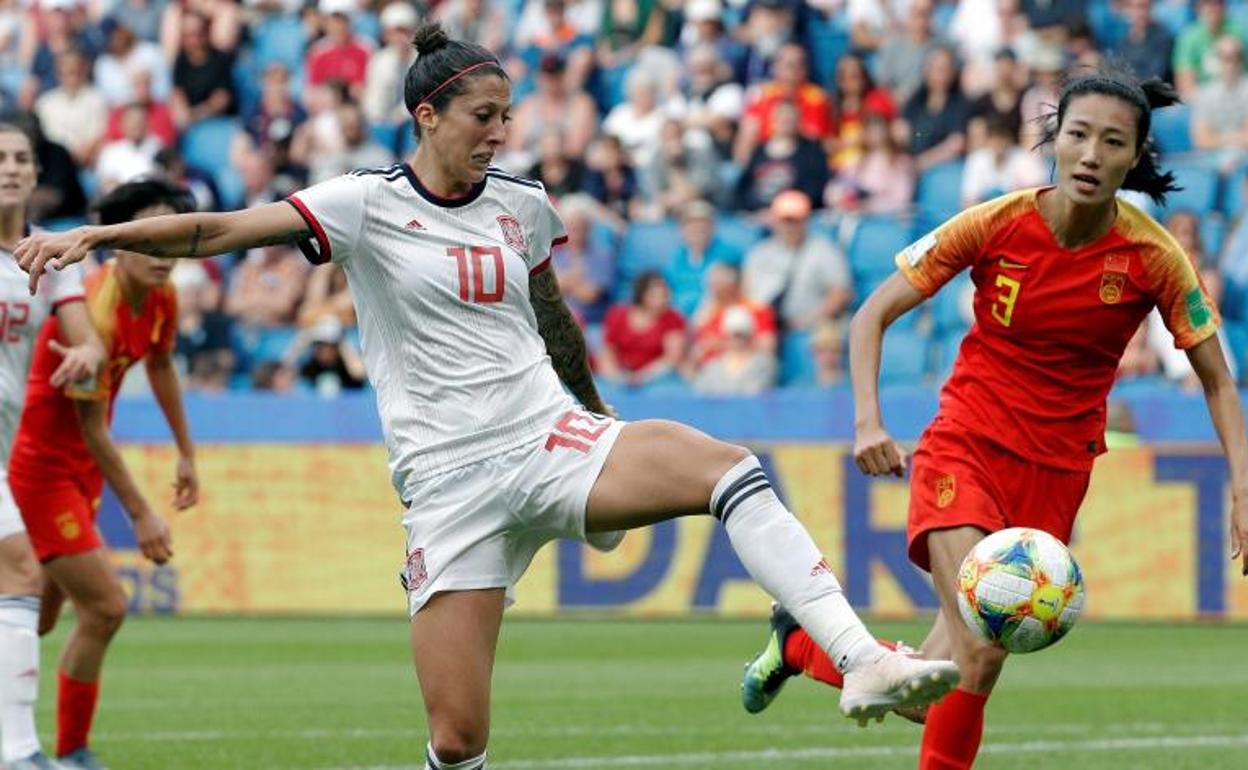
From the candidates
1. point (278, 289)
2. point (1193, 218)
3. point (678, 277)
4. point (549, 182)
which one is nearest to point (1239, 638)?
point (1193, 218)

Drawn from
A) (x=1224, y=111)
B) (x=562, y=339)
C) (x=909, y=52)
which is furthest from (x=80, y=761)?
(x=909, y=52)

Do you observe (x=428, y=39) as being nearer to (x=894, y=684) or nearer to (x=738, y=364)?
(x=894, y=684)

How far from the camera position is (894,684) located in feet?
18.9

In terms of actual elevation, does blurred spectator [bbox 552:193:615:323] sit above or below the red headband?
below

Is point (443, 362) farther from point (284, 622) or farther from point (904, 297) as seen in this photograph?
point (284, 622)

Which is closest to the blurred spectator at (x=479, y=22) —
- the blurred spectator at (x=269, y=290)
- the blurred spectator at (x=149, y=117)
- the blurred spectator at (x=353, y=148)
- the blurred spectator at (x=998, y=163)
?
the blurred spectator at (x=353, y=148)

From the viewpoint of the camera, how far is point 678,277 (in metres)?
18.8

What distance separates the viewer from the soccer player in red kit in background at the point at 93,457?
9219 millimetres

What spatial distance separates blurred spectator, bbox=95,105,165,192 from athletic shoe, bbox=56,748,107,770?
12693 mm

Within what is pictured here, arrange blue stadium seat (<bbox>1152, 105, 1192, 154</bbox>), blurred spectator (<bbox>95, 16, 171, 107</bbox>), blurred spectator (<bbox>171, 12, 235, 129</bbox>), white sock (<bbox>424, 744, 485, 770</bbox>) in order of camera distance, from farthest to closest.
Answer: blurred spectator (<bbox>95, 16, 171, 107</bbox>) → blurred spectator (<bbox>171, 12, 235, 129</bbox>) → blue stadium seat (<bbox>1152, 105, 1192, 154</bbox>) → white sock (<bbox>424, 744, 485, 770</bbox>)

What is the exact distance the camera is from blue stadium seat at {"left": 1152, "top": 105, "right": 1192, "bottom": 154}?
60.6 feet

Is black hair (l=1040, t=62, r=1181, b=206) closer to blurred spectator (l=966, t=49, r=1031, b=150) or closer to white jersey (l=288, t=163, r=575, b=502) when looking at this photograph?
white jersey (l=288, t=163, r=575, b=502)

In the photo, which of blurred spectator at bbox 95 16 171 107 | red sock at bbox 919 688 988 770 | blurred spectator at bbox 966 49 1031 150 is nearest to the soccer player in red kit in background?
red sock at bbox 919 688 988 770

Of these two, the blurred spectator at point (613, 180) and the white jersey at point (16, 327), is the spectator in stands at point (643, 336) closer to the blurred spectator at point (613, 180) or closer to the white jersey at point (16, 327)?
the blurred spectator at point (613, 180)
